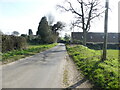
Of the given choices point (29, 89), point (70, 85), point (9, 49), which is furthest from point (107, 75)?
point (9, 49)

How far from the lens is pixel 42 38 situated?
56188 millimetres

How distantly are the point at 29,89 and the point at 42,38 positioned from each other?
4996cm

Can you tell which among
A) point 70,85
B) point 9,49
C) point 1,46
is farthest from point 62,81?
point 9,49

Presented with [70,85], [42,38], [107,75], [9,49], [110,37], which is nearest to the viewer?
[70,85]

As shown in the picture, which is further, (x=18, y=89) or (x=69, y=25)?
(x=69, y=25)

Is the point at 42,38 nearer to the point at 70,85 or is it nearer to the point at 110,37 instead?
the point at 110,37

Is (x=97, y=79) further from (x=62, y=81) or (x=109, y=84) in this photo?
(x=62, y=81)

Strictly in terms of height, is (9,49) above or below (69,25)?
below

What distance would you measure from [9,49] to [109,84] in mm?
17870

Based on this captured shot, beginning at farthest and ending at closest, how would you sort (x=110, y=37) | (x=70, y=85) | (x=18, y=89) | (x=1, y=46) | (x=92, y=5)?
(x=110, y=37) < (x=92, y=5) < (x=1, y=46) < (x=70, y=85) < (x=18, y=89)

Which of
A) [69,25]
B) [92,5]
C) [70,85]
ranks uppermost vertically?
[92,5]

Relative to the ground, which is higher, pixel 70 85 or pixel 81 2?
pixel 81 2

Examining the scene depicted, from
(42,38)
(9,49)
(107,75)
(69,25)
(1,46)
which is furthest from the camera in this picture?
(42,38)

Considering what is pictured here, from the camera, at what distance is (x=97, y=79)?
7668mm
